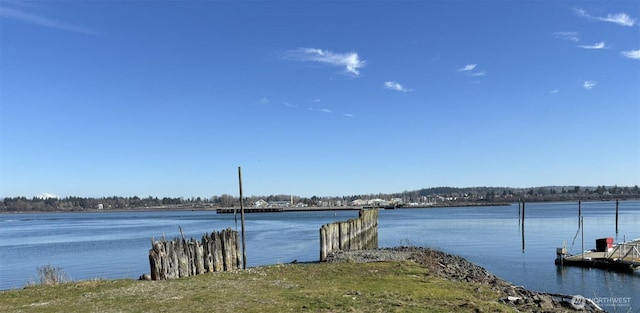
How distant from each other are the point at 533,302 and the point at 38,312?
520 inches

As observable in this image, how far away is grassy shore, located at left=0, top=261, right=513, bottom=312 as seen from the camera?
1192cm

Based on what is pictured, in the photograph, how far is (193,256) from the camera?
1825cm

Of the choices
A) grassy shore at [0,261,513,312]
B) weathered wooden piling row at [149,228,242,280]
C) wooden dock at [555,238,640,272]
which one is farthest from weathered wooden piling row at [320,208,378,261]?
wooden dock at [555,238,640,272]

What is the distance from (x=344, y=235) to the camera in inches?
1233

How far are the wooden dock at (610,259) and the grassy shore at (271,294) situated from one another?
1759cm

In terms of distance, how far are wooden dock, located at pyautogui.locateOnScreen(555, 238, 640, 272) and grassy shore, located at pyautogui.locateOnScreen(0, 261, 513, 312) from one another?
1759cm

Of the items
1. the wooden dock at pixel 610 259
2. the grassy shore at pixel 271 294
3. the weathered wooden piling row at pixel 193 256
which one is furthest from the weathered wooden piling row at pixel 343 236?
the wooden dock at pixel 610 259

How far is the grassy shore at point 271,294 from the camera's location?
11922 millimetres

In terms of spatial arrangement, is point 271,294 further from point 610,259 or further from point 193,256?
point 610,259

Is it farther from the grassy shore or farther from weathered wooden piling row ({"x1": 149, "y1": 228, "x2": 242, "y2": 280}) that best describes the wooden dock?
weathered wooden piling row ({"x1": 149, "y1": 228, "x2": 242, "y2": 280})

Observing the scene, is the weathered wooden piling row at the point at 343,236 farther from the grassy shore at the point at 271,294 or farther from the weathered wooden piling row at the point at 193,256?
the grassy shore at the point at 271,294

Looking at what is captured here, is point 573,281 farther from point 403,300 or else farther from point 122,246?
point 122,246

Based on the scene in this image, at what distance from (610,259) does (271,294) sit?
982 inches

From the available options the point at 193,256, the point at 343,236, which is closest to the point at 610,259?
the point at 343,236
